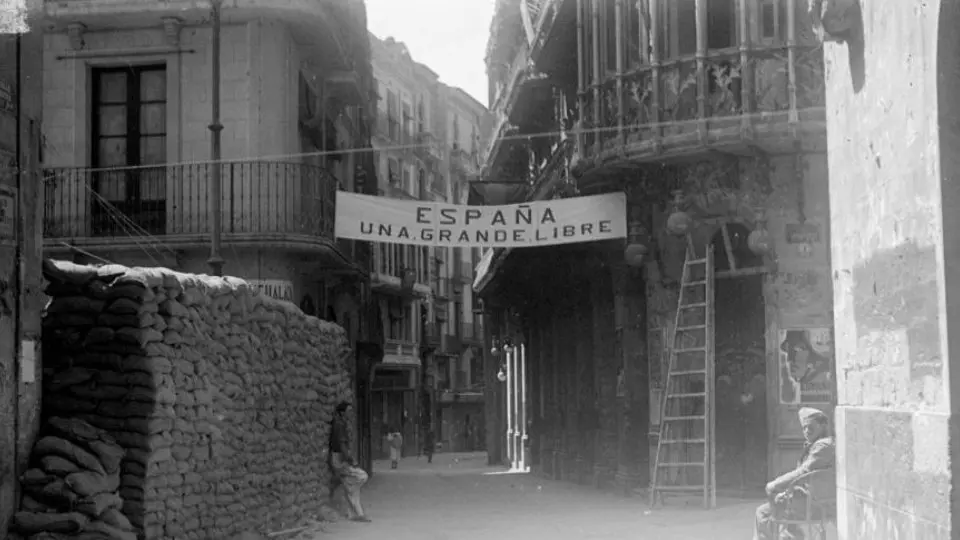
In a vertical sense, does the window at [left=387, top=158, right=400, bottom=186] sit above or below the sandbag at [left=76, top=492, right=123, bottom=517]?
above

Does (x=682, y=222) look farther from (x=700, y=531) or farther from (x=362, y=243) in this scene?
(x=362, y=243)

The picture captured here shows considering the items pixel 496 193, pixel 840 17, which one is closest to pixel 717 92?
pixel 840 17

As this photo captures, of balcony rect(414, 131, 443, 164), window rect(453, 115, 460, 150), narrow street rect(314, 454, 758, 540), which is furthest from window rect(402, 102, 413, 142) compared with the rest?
narrow street rect(314, 454, 758, 540)

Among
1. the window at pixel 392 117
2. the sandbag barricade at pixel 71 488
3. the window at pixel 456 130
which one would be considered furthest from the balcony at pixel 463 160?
the sandbag barricade at pixel 71 488

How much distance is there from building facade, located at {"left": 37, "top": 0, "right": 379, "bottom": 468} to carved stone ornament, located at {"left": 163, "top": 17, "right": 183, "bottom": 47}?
21 millimetres

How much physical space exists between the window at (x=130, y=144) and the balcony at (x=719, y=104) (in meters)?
7.18

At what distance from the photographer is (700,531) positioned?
49.4ft

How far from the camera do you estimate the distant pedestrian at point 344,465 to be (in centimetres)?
1802

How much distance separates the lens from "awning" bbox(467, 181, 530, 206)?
29234 mm

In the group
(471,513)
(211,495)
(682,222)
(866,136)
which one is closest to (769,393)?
(682,222)

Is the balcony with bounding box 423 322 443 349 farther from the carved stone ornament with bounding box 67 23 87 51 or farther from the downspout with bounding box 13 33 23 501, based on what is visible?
the downspout with bounding box 13 33 23 501

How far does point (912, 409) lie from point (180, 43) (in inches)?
697

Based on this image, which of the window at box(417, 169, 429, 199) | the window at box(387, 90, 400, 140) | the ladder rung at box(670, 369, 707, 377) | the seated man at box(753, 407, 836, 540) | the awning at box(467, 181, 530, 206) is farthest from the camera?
the window at box(417, 169, 429, 199)

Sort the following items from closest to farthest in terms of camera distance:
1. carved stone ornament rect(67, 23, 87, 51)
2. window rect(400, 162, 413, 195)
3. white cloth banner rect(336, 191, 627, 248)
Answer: white cloth banner rect(336, 191, 627, 248)
carved stone ornament rect(67, 23, 87, 51)
window rect(400, 162, 413, 195)
